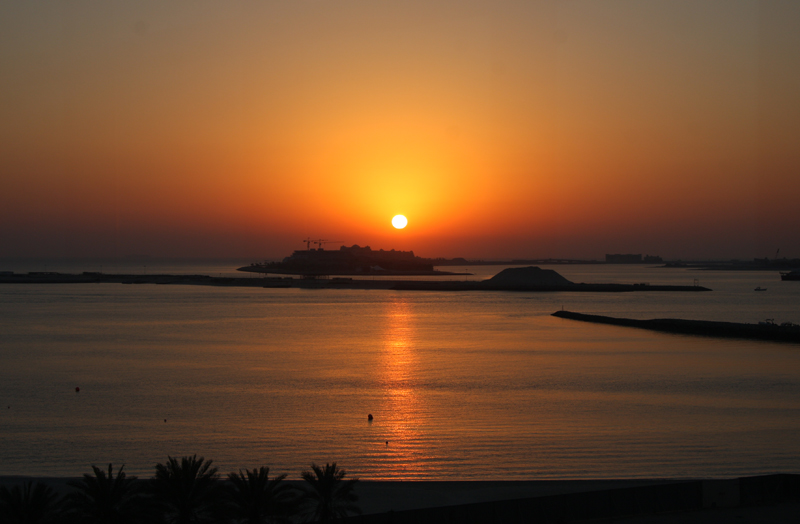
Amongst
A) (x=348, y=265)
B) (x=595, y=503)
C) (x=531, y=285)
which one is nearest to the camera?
(x=595, y=503)

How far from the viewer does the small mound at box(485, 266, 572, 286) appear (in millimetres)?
86919

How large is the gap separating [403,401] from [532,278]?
72.7 metres

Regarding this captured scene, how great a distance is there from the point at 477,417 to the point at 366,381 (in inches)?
233

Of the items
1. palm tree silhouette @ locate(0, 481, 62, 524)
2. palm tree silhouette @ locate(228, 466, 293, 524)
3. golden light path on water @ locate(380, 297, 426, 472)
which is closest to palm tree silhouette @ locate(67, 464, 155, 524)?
palm tree silhouette @ locate(0, 481, 62, 524)

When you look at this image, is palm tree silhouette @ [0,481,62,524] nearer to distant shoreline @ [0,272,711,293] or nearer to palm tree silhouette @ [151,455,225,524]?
palm tree silhouette @ [151,455,225,524]

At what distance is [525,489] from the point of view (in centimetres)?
1041

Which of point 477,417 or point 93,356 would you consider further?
point 93,356

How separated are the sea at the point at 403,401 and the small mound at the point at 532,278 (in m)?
50.4

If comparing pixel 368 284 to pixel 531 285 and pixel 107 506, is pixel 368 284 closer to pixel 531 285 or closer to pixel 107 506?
pixel 531 285

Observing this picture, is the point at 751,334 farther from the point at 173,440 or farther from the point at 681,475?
the point at 173,440

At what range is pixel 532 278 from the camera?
88.4 metres

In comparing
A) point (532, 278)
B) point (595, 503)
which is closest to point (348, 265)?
point (532, 278)

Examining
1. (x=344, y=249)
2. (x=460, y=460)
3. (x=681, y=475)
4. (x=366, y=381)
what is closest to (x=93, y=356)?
(x=366, y=381)

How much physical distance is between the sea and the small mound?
166ft
